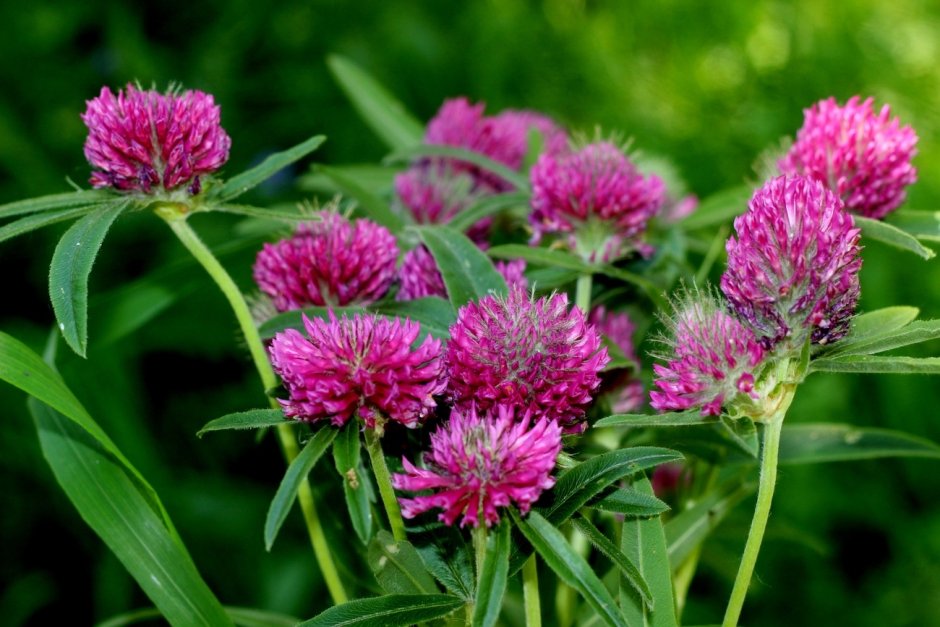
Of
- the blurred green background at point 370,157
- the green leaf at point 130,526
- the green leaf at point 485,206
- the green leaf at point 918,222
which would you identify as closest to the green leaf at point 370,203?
the green leaf at point 485,206

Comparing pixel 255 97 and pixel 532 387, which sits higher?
pixel 255 97

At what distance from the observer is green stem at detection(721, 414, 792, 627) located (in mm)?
540

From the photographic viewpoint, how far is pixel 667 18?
6.19 ft

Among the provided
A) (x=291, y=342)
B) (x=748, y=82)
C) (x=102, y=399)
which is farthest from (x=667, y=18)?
(x=291, y=342)

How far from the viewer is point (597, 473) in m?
0.54

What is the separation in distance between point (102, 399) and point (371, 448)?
42.7 inches

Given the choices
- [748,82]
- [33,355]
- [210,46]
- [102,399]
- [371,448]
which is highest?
[210,46]

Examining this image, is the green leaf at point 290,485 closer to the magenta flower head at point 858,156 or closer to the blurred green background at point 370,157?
the magenta flower head at point 858,156

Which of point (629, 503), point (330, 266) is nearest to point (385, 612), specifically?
point (629, 503)

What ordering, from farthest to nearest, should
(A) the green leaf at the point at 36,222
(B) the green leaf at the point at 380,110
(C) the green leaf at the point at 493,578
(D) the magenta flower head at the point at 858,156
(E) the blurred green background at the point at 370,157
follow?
(E) the blurred green background at the point at 370,157
(B) the green leaf at the point at 380,110
(D) the magenta flower head at the point at 858,156
(A) the green leaf at the point at 36,222
(C) the green leaf at the point at 493,578

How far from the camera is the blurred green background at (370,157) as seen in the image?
5.36 ft

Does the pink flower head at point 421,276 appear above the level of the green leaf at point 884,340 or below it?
above

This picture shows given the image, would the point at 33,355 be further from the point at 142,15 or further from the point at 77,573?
the point at 142,15

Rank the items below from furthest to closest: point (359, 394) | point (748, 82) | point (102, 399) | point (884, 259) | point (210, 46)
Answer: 1. point (210, 46)
2. point (748, 82)
3. point (884, 259)
4. point (102, 399)
5. point (359, 394)
